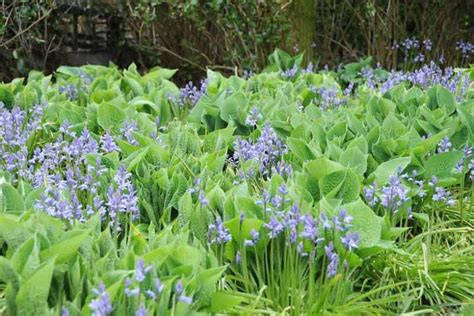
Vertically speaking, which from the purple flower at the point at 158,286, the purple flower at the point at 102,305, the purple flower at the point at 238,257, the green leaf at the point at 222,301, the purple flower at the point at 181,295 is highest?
the purple flower at the point at 102,305

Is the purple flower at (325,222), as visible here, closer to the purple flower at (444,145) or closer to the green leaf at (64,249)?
the green leaf at (64,249)

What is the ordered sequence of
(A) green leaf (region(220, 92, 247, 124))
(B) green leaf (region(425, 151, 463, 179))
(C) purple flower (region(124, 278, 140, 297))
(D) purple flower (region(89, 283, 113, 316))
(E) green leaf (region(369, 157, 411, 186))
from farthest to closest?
(A) green leaf (region(220, 92, 247, 124)) → (B) green leaf (region(425, 151, 463, 179)) → (E) green leaf (region(369, 157, 411, 186)) → (C) purple flower (region(124, 278, 140, 297)) → (D) purple flower (region(89, 283, 113, 316))

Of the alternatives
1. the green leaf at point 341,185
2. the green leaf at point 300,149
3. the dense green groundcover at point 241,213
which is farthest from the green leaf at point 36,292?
the green leaf at point 300,149

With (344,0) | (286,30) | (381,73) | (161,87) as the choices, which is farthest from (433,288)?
(344,0)

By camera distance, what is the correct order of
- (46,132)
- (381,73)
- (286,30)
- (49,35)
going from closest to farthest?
(46,132), (381,73), (286,30), (49,35)

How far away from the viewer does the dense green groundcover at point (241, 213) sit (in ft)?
7.14

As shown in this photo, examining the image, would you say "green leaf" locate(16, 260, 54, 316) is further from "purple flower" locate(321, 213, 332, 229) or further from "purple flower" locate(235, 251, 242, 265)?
"purple flower" locate(321, 213, 332, 229)

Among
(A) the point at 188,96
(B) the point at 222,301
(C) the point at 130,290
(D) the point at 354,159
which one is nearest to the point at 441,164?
(D) the point at 354,159

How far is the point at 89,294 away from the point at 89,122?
2.06 metres

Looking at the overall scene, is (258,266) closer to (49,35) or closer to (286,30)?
(286,30)

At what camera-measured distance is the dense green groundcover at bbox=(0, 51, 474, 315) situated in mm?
2178

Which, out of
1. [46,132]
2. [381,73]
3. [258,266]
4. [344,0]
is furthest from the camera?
[344,0]

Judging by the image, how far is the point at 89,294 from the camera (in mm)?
2090

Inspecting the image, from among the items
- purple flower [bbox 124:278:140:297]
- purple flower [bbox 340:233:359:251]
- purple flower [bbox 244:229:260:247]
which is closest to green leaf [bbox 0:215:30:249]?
purple flower [bbox 124:278:140:297]
